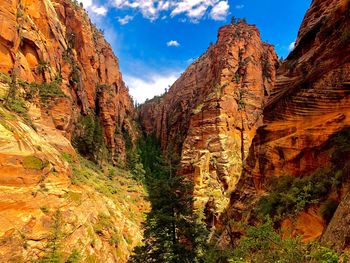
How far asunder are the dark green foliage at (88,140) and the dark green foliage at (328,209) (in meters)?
47.0

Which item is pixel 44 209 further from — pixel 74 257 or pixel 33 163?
pixel 74 257

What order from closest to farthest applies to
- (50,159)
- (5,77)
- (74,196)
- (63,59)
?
1. (50,159)
2. (74,196)
3. (5,77)
4. (63,59)

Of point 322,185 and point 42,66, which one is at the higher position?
point 42,66

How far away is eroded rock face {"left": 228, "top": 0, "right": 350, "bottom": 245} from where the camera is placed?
14664 millimetres

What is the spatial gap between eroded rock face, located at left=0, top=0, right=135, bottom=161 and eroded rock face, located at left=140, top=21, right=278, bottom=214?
20406 mm

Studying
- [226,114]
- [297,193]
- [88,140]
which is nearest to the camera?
[297,193]

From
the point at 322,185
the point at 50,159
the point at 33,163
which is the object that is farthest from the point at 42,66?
the point at 322,185

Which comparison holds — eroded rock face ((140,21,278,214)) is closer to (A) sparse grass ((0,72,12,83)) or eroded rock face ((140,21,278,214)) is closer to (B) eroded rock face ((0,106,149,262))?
(B) eroded rock face ((0,106,149,262))

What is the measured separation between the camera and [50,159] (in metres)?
28.9

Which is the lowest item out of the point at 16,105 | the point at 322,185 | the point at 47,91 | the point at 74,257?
the point at 74,257

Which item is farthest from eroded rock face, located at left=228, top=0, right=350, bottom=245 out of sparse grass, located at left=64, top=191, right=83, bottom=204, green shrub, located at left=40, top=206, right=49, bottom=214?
sparse grass, located at left=64, top=191, right=83, bottom=204

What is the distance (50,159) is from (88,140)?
89.0 feet

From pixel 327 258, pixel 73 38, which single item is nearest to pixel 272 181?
pixel 327 258

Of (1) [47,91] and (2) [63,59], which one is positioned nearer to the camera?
(1) [47,91]
